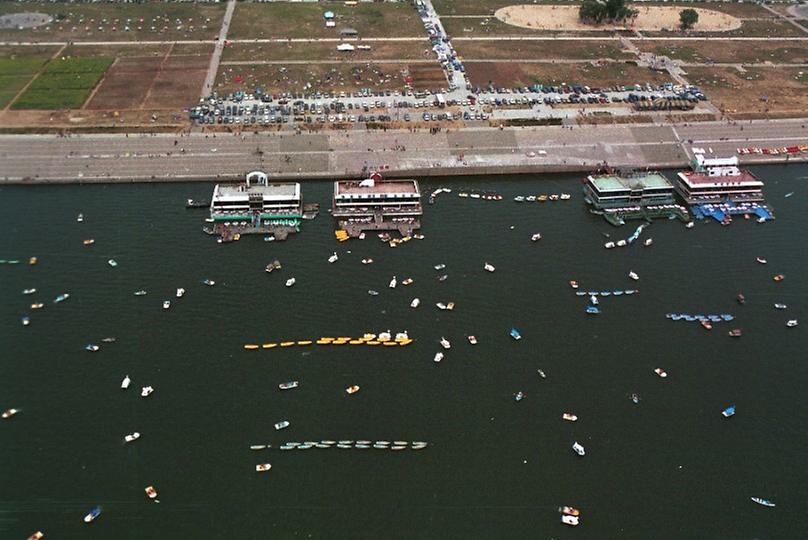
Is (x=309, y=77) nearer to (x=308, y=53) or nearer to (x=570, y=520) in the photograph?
(x=308, y=53)

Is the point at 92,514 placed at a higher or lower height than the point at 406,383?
lower

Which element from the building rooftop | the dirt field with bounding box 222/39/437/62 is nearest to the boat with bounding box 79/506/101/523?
the building rooftop

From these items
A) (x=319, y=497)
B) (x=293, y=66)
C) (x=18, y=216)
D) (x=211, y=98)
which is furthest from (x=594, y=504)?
(x=293, y=66)

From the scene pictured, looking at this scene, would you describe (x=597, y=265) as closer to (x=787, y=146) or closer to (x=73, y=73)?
(x=787, y=146)

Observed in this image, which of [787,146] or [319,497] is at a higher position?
[787,146]

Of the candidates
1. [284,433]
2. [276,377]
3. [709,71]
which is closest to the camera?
[284,433]

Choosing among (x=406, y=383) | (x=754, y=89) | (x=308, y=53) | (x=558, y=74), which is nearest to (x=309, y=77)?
(x=308, y=53)
